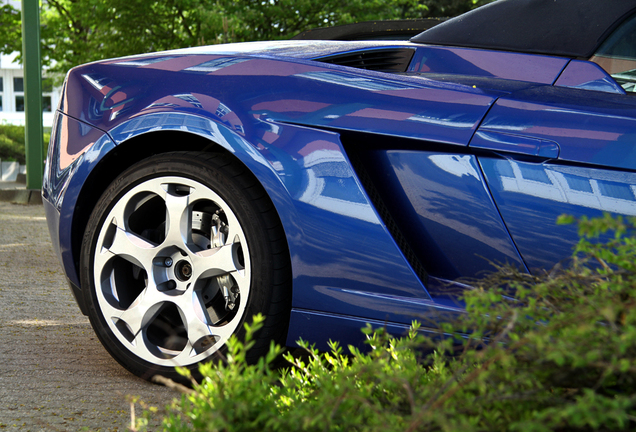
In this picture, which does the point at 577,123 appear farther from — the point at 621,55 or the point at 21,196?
the point at 21,196

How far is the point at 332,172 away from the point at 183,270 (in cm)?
72

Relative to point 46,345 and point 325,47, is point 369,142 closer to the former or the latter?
point 325,47

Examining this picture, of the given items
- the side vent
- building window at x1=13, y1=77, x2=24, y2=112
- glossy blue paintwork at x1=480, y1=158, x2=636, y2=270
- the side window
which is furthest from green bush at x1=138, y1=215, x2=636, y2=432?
building window at x1=13, y1=77, x2=24, y2=112

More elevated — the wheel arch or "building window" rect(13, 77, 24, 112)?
the wheel arch

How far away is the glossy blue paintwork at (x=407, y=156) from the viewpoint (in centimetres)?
185

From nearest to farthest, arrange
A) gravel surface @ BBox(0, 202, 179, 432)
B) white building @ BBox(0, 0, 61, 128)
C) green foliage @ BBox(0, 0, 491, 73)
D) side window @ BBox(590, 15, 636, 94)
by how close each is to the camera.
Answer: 1. gravel surface @ BBox(0, 202, 179, 432)
2. side window @ BBox(590, 15, 636, 94)
3. green foliage @ BBox(0, 0, 491, 73)
4. white building @ BBox(0, 0, 61, 128)

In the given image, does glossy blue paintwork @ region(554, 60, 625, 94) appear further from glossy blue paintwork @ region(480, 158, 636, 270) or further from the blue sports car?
glossy blue paintwork @ region(480, 158, 636, 270)

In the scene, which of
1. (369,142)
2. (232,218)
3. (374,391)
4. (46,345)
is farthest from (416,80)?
(46,345)

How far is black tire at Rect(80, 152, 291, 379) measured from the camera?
7.01 ft

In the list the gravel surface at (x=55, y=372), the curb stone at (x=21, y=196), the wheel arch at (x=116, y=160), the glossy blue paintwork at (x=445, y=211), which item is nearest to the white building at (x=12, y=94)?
the curb stone at (x=21, y=196)

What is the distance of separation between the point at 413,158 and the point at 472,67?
498 mm

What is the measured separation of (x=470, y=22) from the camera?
2379 millimetres

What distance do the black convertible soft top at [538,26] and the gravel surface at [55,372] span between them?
5.69 ft

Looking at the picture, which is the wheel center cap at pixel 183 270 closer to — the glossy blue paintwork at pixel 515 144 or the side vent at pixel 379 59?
the side vent at pixel 379 59
